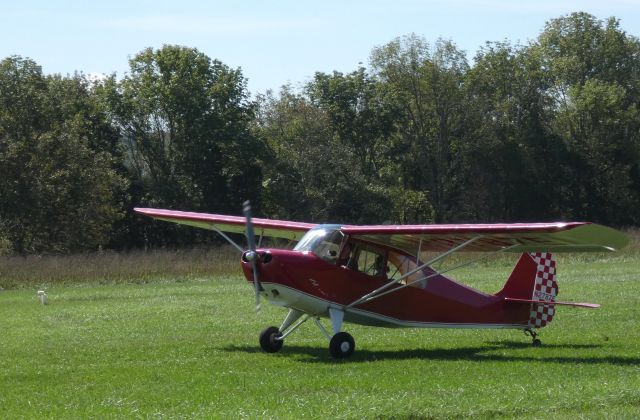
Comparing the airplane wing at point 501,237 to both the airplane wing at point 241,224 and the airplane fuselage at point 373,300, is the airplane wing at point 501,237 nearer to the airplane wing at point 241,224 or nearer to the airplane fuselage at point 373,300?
the airplane fuselage at point 373,300

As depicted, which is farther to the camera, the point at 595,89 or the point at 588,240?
the point at 595,89

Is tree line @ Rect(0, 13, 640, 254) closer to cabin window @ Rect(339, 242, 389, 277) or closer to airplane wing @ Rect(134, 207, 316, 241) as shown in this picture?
airplane wing @ Rect(134, 207, 316, 241)

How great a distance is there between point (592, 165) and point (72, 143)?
3933 cm

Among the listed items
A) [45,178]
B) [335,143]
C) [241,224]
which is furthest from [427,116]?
[241,224]

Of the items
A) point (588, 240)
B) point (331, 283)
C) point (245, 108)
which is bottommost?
point (331, 283)

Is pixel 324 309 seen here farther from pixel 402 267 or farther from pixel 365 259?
pixel 402 267

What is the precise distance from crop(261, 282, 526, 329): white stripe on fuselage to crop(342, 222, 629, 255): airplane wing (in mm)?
1153

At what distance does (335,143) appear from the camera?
207ft

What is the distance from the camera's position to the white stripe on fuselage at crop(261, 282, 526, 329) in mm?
→ 14516

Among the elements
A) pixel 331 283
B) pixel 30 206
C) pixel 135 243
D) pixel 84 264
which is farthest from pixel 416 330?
pixel 135 243

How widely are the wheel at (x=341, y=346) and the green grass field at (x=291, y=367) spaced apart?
0.25 meters

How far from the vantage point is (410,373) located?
42.7ft

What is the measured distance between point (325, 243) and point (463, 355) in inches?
107

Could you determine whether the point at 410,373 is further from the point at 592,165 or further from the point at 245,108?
the point at 592,165
